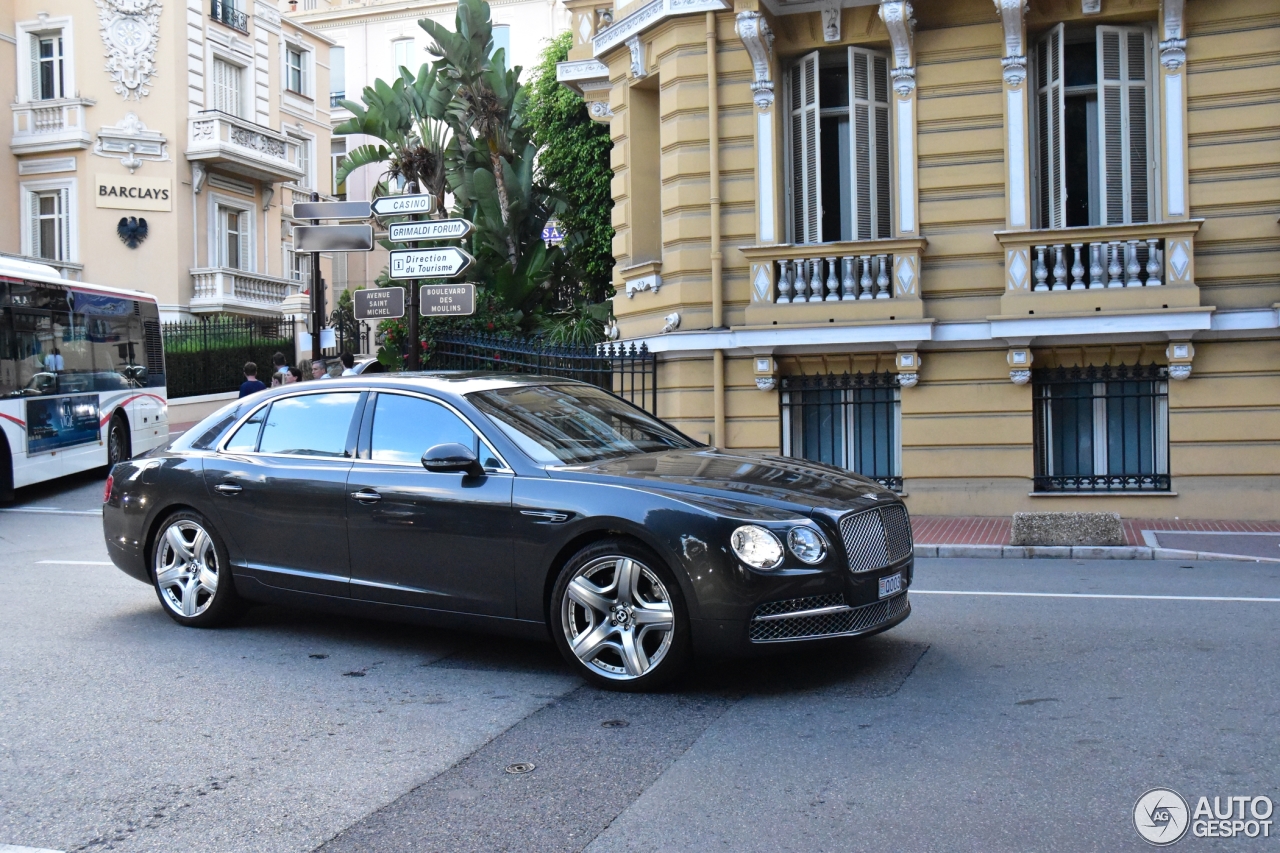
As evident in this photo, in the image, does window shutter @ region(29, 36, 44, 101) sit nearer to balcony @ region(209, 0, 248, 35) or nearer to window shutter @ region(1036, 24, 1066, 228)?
balcony @ region(209, 0, 248, 35)

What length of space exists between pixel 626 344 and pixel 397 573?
377 inches

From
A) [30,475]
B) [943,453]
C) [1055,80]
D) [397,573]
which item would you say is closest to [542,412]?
[397,573]

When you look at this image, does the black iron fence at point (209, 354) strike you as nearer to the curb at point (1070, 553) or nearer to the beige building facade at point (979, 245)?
the beige building facade at point (979, 245)

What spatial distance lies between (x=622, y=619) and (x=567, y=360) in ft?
34.2

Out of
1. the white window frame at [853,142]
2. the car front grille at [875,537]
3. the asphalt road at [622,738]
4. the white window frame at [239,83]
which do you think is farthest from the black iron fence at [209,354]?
the car front grille at [875,537]

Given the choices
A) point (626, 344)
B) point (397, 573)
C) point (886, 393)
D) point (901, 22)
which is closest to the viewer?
point (397, 573)

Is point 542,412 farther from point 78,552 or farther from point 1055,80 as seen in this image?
point 1055,80

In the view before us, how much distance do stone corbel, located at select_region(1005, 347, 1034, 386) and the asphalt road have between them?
6.22 m

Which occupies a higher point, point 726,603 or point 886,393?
point 886,393

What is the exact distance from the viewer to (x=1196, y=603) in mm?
8336

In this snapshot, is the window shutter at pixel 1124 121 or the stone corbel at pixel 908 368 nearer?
the window shutter at pixel 1124 121

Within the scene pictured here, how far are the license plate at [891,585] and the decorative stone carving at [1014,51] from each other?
9.57 m

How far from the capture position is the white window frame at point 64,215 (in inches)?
1309

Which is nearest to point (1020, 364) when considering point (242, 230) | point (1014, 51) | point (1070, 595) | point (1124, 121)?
point (1124, 121)
